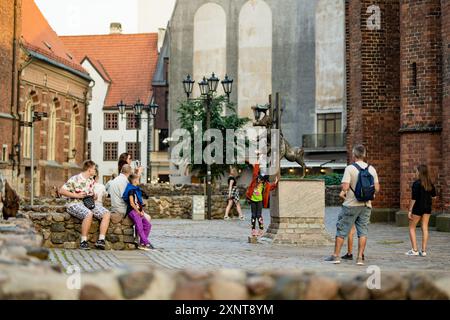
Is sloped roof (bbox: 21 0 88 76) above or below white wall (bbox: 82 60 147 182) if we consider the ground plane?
above

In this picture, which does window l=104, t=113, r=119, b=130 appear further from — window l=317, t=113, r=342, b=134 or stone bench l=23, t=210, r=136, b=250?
stone bench l=23, t=210, r=136, b=250

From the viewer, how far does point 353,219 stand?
1334cm

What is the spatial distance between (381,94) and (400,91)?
133 cm

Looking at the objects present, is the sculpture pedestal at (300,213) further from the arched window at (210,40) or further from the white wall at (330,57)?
the arched window at (210,40)

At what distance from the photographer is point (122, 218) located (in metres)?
16.1

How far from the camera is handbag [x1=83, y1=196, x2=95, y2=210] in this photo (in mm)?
15742

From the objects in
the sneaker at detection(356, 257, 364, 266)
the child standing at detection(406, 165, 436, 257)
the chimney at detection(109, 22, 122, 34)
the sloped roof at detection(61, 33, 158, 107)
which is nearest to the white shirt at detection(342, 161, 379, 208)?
the sneaker at detection(356, 257, 364, 266)

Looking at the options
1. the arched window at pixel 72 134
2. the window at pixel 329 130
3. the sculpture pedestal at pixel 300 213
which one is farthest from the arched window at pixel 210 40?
the sculpture pedestal at pixel 300 213

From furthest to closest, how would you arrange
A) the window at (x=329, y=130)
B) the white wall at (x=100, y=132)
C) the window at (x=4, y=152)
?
the white wall at (x=100, y=132), the window at (x=329, y=130), the window at (x=4, y=152)

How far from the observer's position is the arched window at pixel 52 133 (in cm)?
5766

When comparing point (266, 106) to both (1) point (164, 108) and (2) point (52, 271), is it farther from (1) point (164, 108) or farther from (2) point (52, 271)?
(1) point (164, 108)

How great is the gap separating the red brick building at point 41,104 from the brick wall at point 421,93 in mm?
24904

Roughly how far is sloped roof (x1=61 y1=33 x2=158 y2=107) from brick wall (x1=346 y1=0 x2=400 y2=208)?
50.3 m

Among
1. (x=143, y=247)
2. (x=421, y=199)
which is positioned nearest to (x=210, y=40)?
(x=143, y=247)
